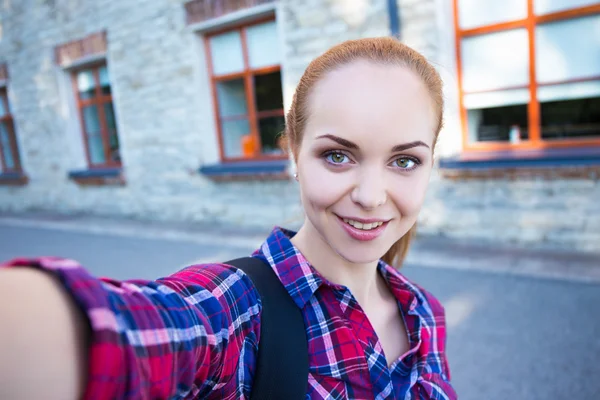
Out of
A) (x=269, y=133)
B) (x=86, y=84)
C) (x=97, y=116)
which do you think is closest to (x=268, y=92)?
(x=269, y=133)

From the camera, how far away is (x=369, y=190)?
1.05 metres

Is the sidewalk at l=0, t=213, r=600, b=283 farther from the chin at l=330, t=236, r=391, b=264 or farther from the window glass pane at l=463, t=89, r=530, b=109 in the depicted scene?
the chin at l=330, t=236, r=391, b=264

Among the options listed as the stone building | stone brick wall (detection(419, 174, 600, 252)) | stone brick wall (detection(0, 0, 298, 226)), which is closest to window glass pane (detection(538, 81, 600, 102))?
the stone building

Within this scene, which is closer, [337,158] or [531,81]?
[337,158]

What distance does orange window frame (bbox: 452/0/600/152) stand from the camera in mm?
4793

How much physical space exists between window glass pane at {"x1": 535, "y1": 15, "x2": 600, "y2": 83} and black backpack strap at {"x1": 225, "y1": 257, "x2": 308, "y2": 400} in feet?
16.7

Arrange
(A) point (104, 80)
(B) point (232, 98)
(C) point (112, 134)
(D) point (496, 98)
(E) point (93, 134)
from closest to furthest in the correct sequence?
1. (D) point (496, 98)
2. (B) point (232, 98)
3. (A) point (104, 80)
4. (C) point (112, 134)
5. (E) point (93, 134)

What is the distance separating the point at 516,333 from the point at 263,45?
5228mm

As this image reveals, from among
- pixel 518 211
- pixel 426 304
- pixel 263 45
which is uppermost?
pixel 263 45

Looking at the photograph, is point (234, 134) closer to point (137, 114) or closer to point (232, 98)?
point (232, 98)

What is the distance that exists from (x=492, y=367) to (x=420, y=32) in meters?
3.75

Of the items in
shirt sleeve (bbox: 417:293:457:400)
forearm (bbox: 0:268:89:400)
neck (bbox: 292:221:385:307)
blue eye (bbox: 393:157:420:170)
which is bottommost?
shirt sleeve (bbox: 417:293:457:400)

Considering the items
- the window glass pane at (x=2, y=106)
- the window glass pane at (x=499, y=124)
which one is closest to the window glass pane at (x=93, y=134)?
the window glass pane at (x=2, y=106)

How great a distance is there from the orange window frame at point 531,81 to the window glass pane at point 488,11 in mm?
44
